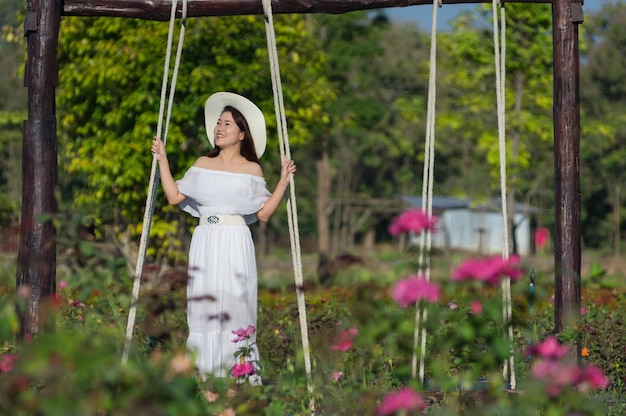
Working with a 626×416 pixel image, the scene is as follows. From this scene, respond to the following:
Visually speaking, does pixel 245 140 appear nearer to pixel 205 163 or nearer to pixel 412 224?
pixel 205 163

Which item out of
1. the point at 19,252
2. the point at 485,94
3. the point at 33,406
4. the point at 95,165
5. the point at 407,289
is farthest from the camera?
the point at 485,94

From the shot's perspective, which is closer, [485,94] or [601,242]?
[485,94]

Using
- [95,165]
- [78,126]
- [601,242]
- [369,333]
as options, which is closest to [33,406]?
[369,333]

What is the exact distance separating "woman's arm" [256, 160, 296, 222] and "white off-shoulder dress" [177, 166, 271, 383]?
0.05 m

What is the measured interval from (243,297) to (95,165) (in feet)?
18.2

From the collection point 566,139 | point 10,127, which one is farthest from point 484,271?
point 10,127

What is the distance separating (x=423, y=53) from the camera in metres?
35.3

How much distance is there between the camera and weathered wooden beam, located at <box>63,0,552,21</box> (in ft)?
18.3

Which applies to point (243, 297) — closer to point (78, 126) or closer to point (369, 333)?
point (369, 333)

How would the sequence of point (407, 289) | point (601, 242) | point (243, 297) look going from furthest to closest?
point (601, 242), point (243, 297), point (407, 289)

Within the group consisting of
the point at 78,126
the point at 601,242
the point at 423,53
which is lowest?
the point at 601,242

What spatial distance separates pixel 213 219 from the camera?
4887mm

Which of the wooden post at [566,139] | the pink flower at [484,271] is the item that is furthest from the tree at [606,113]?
the pink flower at [484,271]

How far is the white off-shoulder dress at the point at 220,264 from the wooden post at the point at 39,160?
0.89 metres
